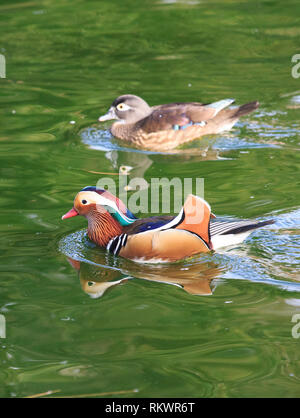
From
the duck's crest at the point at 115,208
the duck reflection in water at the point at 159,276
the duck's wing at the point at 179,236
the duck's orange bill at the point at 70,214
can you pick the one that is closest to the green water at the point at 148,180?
the duck reflection in water at the point at 159,276

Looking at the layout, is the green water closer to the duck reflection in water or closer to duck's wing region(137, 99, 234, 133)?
the duck reflection in water

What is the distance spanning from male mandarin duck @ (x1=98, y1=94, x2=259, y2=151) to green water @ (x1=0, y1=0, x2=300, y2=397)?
21cm

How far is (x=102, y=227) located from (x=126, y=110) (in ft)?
12.9

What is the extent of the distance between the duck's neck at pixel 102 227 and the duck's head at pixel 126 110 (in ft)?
12.3

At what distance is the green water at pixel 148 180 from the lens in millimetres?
5434

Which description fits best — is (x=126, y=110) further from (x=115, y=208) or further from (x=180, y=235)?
(x=180, y=235)

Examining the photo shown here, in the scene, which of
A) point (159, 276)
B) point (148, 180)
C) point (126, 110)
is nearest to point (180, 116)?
point (126, 110)

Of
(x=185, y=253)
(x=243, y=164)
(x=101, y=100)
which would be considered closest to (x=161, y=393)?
(x=185, y=253)

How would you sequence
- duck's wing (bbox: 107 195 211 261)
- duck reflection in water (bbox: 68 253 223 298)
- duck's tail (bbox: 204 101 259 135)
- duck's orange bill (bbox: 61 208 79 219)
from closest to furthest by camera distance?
duck reflection in water (bbox: 68 253 223 298) → duck's wing (bbox: 107 195 211 261) → duck's orange bill (bbox: 61 208 79 219) → duck's tail (bbox: 204 101 259 135)

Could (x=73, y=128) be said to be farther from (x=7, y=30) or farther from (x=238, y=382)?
(x=238, y=382)

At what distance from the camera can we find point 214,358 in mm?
5441

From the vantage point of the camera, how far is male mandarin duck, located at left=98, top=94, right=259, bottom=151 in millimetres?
10609

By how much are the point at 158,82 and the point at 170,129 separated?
239 cm

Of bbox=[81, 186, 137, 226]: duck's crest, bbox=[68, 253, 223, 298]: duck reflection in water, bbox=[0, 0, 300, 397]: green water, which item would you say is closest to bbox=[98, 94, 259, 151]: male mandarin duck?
bbox=[0, 0, 300, 397]: green water
